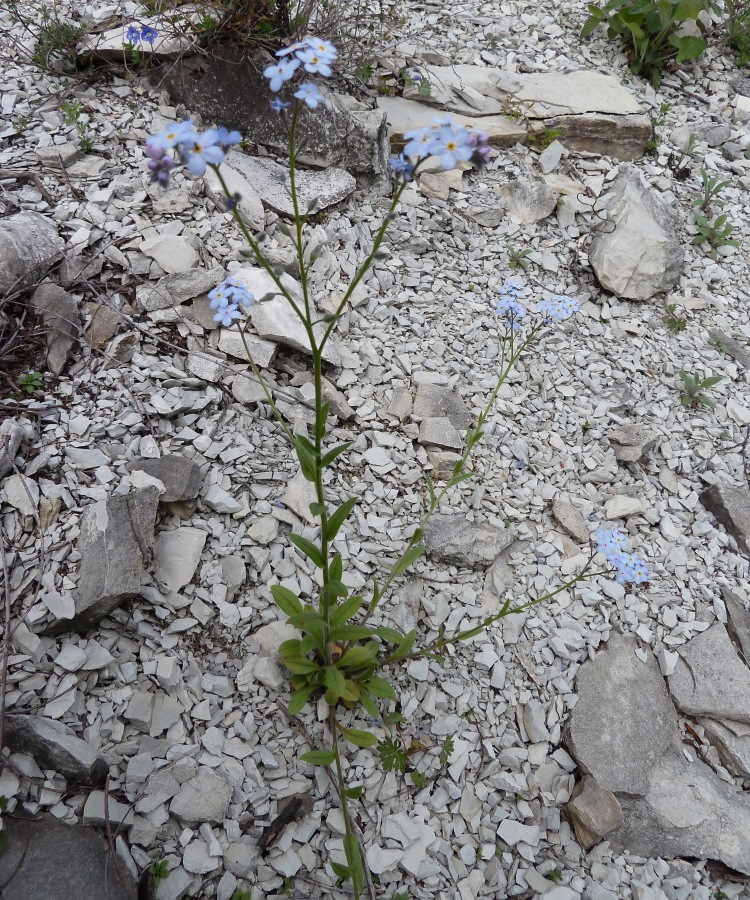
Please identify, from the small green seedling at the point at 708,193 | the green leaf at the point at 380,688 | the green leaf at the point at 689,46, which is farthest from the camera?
the green leaf at the point at 689,46

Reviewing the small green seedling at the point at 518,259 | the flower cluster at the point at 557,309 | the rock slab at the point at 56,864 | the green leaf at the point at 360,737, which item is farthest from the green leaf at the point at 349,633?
the small green seedling at the point at 518,259

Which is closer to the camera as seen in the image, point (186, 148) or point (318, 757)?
point (186, 148)

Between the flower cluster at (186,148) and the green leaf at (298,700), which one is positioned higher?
the flower cluster at (186,148)

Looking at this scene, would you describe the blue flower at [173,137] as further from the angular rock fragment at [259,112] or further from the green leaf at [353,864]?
the angular rock fragment at [259,112]

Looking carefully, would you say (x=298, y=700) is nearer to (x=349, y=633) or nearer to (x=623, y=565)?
(x=349, y=633)

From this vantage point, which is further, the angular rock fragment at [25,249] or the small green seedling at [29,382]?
the angular rock fragment at [25,249]

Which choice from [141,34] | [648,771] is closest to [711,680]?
[648,771]
